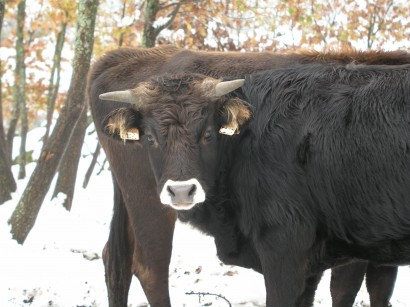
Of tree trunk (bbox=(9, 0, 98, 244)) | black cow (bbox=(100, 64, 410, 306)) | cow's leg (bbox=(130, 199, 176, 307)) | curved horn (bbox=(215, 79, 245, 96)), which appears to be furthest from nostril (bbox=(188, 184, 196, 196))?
tree trunk (bbox=(9, 0, 98, 244))

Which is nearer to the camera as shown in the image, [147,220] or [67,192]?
[147,220]

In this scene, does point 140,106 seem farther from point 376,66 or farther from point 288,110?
point 376,66

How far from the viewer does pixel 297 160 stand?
4766 mm

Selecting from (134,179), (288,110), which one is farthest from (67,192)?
(288,110)

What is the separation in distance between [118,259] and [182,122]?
2.16m

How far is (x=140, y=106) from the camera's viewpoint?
4984 mm

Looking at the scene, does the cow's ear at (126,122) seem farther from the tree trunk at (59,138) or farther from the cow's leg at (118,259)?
the tree trunk at (59,138)

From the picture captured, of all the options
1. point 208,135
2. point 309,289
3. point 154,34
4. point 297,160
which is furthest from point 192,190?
point 154,34

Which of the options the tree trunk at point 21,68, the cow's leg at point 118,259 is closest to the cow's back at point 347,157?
the cow's leg at point 118,259

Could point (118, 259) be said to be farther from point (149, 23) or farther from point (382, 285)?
point (149, 23)

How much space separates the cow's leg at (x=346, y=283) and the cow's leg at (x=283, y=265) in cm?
146

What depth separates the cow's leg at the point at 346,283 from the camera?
19.5 feet

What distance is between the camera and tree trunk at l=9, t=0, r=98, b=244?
7992 millimetres

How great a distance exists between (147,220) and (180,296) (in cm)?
140
